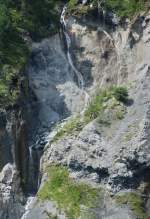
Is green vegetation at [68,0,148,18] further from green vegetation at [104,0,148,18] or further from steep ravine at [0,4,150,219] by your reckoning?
steep ravine at [0,4,150,219]

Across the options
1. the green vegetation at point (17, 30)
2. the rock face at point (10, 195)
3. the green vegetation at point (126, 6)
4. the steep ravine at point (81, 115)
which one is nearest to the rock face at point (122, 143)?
the steep ravine at point (81, 115)

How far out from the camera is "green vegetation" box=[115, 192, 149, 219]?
31766 mm

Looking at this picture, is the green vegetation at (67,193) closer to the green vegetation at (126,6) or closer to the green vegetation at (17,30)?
the green vegetation at (17,30)

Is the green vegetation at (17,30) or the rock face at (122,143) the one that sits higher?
the green vegetation at (17,30)

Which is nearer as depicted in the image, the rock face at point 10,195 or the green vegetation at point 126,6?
the rock face at point 10,195

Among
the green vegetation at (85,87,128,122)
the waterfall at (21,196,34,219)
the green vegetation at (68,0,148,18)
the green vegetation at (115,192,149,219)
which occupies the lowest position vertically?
the waterfall at (21,196,34,219)

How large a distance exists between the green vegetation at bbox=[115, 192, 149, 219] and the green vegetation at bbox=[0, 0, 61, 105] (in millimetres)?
8255

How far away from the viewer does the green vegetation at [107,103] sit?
3562 cm

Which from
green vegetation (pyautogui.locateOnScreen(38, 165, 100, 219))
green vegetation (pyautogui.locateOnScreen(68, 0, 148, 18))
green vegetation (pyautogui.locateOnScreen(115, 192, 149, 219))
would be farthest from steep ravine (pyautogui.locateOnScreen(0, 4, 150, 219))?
green vegetation (pyautogui.locateOnScreen(68, 0, 148, 18))

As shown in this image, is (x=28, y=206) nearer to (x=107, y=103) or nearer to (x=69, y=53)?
(x=107, y=103)

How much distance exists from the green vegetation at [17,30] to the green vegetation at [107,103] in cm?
410

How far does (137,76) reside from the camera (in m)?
38.9

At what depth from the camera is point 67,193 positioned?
33.1 meters

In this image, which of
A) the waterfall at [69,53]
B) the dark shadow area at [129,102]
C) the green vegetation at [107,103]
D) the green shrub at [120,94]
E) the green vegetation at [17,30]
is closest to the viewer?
the green vegetation at [107,103]
